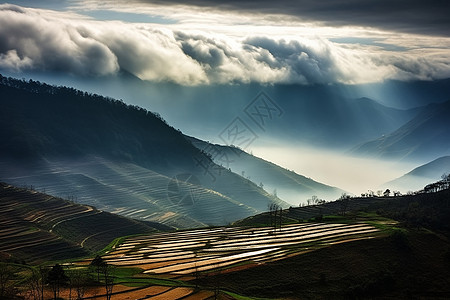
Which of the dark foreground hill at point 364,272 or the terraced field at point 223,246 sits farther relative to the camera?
the terraced field at point 223,246

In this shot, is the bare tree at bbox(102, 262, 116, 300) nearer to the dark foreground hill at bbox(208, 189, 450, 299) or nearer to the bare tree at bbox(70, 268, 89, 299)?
the bare tree at bbox(70, 268, 89, 299)

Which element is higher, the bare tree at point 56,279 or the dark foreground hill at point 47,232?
the dark foreground hill at point 47,232

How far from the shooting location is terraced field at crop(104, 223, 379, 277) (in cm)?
10091

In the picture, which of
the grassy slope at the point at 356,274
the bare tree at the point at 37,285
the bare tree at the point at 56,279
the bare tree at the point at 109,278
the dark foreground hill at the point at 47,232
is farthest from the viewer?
the dark foreground hill at the point at 47,232

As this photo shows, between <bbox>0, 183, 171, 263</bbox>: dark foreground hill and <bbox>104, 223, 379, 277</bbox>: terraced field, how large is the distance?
26895mm

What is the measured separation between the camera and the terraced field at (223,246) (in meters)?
101

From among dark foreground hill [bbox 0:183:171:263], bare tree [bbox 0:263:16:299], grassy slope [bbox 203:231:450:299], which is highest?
dark foreground hill [bbox 0:183:171:263]

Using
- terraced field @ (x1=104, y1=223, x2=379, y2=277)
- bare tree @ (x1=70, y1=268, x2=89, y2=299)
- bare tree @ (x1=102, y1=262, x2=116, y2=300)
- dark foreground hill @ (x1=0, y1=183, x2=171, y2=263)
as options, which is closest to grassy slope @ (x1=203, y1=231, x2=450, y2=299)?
terraced field @ (x1=104, y1=223, x2=379, y2=277)

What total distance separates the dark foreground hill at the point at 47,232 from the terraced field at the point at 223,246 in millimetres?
26895

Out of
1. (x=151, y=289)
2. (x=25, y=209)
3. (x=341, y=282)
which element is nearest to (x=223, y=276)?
(x=151, y=289)

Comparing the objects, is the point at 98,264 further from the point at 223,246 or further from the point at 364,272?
the point at 364,272

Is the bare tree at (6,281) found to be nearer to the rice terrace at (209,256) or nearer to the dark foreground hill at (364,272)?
the rice terrace at (209,256)

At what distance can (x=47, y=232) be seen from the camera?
16712cm

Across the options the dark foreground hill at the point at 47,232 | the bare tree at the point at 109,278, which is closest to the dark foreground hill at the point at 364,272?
the bare tree at the point at 109,278
